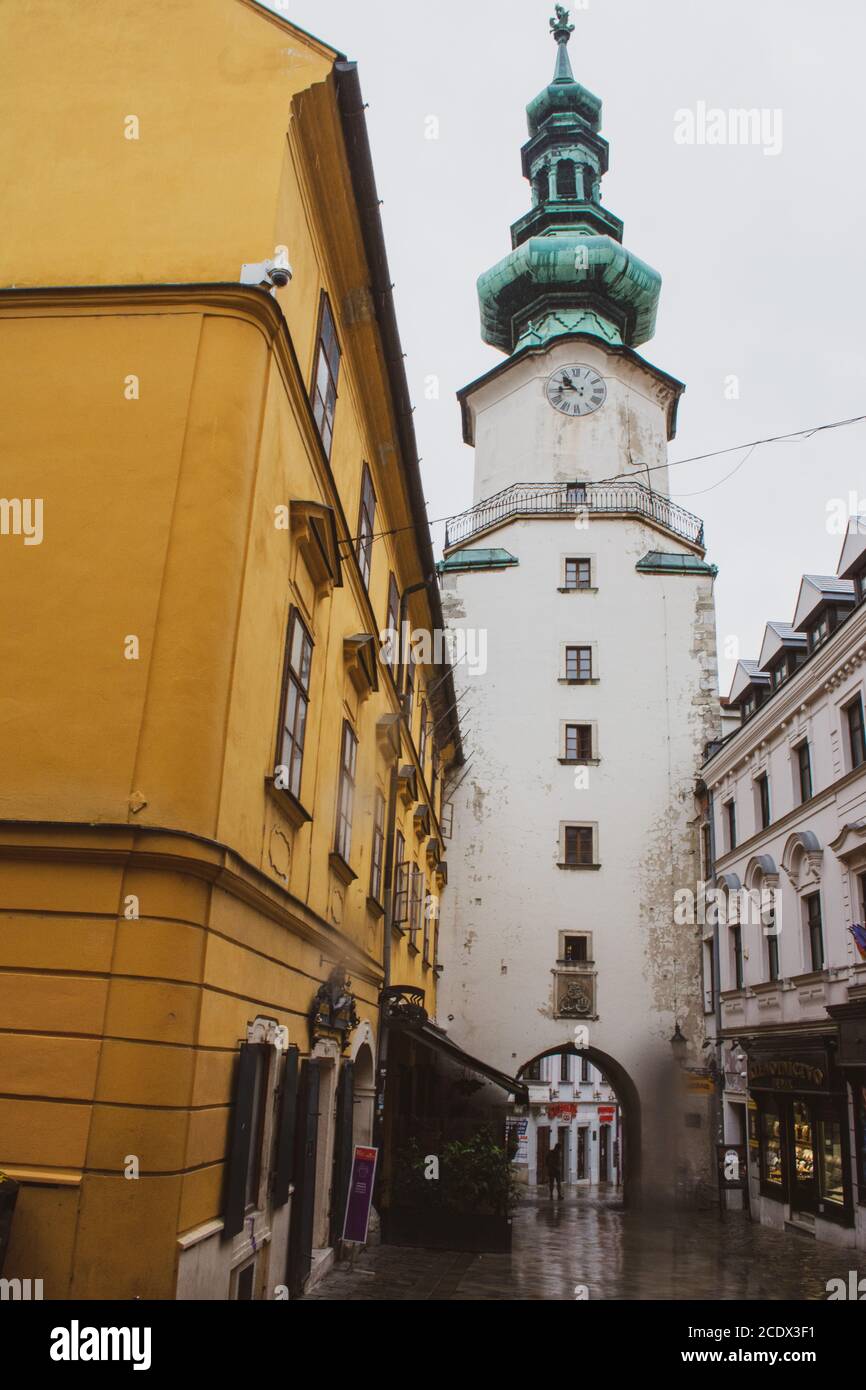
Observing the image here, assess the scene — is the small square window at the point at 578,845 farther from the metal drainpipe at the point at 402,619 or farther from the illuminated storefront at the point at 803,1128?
the metal drainpipe at the point at 402,619

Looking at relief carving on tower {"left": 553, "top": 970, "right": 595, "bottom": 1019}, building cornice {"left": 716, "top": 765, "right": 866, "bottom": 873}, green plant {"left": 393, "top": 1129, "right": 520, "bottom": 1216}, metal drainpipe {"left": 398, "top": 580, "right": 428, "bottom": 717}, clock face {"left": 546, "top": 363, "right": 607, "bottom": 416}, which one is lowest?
green plant {"left": 393, "top": 1129, "right": 520, "bottom": 1216}

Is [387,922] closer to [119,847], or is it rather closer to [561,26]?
[119,847]

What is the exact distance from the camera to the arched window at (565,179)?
3688cm

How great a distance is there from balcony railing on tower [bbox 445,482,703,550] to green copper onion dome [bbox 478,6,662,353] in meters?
5.16

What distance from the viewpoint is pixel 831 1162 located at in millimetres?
17875

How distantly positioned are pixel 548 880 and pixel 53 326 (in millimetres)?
20044

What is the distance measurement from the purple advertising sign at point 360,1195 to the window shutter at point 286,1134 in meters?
2.59

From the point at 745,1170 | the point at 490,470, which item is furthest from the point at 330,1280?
the point at 490,470

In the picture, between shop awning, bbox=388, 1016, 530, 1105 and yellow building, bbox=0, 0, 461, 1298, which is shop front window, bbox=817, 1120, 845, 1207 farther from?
yellow building, bbox=0, 0, 461, 1298

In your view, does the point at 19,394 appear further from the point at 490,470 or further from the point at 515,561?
the point at 490,470

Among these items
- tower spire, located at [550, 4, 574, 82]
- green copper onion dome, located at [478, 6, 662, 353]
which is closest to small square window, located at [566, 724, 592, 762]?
green copper onion dome, located at [478, 6, 662, 353]

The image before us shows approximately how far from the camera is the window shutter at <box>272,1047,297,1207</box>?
8.58 m

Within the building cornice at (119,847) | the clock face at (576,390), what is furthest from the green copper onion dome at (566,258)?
the building cornice at (119,847)
